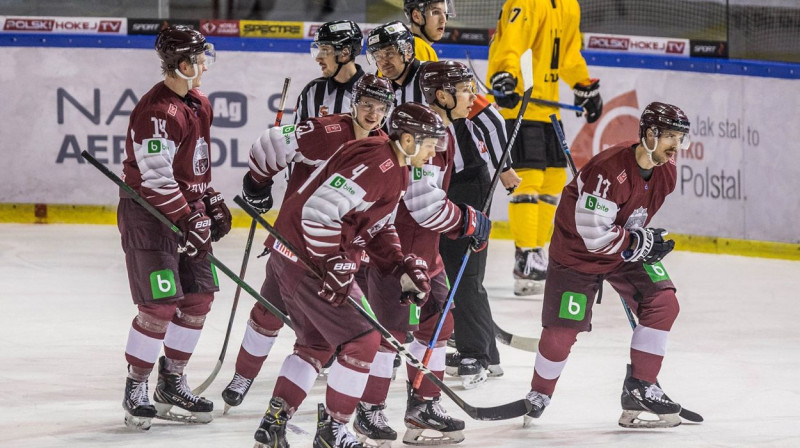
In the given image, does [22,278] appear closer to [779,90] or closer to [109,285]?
[109,285]

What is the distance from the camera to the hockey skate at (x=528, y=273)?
23.5ft

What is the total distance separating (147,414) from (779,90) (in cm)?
490

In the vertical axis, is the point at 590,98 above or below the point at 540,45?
below

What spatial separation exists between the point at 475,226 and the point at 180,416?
122 cm

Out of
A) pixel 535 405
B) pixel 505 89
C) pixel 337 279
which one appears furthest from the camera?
pixel 505 89

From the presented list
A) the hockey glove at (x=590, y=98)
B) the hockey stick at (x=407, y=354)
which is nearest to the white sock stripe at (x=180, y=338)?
the hockey stick at (x=407, y=354)

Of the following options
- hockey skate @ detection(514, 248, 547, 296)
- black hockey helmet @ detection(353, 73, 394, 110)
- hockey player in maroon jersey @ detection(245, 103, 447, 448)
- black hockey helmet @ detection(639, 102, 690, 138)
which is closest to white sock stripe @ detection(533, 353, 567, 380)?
hockey player in maroon jersey @ detection(245, 103, 447, 448)

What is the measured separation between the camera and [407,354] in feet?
13.8

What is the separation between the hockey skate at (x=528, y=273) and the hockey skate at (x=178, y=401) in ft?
8.95

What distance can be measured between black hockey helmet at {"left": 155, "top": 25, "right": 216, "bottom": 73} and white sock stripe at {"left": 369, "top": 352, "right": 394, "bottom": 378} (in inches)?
46.3

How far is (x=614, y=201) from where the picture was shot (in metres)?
4.55

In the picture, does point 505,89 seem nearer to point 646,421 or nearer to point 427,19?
point 427,19

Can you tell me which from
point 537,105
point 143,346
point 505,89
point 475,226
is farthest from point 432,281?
point 537,105

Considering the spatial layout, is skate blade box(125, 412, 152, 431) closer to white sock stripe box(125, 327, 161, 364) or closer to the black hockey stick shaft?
white sock stripe box(125, 327, 161, 364)
